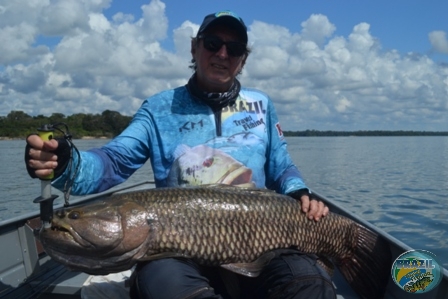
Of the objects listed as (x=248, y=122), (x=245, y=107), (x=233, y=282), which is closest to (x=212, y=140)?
(x=248, y=122)

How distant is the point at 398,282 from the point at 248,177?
4.78 ft

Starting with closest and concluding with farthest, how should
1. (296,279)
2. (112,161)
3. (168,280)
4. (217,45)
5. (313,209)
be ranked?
(168,280) → (296,279) → (313,209) → (112,161) → (217,45)

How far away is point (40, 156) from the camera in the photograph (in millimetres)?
2955

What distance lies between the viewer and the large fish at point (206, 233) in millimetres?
2969

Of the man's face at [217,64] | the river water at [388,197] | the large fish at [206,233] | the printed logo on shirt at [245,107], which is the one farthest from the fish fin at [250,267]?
the river water at [388,197]

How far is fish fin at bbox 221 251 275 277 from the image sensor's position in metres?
3.16

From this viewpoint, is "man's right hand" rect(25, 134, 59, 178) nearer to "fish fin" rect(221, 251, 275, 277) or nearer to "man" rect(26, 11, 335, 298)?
"man" rect(26, 11, 335, 298)

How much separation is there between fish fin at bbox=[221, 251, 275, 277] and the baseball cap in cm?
207

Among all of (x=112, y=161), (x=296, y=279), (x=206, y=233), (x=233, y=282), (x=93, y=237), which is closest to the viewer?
(x=93, y=237)

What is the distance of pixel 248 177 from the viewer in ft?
13.6

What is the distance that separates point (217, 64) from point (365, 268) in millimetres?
2149

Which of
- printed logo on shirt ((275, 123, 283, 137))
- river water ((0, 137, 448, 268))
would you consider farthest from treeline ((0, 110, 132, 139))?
printed logo on shirt ((275, 123, 283, 137))

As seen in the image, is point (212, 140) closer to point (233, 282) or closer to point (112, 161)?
point (112, 161)

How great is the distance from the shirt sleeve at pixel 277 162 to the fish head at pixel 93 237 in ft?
5.33
